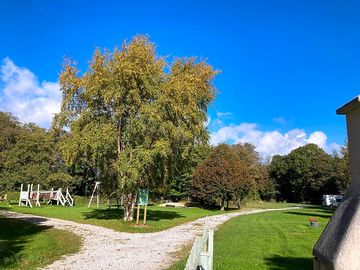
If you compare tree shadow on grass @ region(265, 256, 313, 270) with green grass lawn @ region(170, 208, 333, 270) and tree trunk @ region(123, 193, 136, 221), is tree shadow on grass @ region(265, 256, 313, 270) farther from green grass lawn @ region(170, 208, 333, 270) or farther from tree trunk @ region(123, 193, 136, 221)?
tree trunk @ region(123, 193, 136, 221)

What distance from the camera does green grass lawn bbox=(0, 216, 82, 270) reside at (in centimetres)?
952

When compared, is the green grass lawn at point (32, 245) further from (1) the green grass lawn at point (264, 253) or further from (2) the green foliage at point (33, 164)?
(2) the green foliage at point (33, 164)

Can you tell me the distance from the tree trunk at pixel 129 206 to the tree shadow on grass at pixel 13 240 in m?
5.53

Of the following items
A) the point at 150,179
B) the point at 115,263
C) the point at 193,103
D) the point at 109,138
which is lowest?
the point at 115,263

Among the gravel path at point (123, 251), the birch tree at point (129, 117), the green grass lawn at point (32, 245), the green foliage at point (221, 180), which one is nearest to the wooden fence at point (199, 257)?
the gravel path at point (123, 251)

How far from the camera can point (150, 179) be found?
21.9 m

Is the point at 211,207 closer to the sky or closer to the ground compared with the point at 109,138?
closer to the ground

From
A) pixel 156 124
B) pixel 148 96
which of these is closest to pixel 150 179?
pixel 156 124

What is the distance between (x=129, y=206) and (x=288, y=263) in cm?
1395

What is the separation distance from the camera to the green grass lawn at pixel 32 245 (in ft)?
31.2

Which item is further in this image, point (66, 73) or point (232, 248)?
point (66, 73)

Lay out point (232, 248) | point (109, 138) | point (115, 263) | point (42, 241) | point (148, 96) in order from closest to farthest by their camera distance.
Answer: point (115, 263) < point (232, 248) < point (42, 241) < point (109, 138) < point (148, 96)

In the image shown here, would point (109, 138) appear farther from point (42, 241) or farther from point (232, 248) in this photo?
point (232, 248)

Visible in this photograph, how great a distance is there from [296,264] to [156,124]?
485 inches
